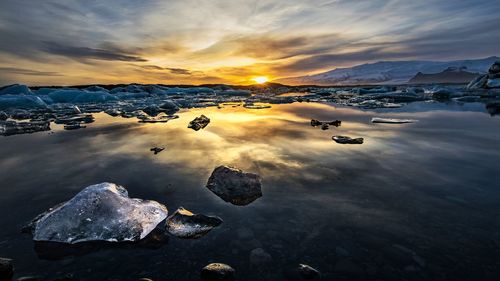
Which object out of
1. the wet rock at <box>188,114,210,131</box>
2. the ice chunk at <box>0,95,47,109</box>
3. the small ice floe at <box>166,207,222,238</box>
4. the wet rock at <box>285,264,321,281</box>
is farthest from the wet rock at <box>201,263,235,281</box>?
the ice chunk at <box>0,95,47,109</box>

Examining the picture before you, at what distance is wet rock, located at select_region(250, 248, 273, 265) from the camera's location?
1813mm

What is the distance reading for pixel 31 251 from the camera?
6.42 ft

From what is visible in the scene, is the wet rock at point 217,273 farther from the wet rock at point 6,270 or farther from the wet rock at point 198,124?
the wet rock at point 198,124

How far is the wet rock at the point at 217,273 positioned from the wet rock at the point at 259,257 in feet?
0.63

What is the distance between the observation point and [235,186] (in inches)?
118

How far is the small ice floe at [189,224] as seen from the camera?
2.17 meters

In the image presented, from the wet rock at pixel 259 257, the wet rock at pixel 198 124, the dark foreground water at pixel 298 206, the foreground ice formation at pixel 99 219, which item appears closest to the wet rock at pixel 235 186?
the dark foreground water at pixel 298 206

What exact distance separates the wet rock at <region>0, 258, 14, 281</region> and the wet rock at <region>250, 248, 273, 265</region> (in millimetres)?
1559

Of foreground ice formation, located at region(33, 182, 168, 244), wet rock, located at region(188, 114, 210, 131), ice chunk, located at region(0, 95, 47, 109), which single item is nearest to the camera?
A: foreground ice formation, located at region(33, 182, 168, 244)

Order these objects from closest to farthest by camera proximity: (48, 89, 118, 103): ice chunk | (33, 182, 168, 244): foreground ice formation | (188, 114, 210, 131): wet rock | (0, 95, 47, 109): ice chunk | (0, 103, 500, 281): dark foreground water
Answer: (0, 103, 500, 281): dark foreground water → (33, 182, 168, 244): foreground ice formation → (188, 114, 210, 131): wet rock → (0, 95, 47, 109): ice chunk → (48, 89, 118, 103): ice chunk

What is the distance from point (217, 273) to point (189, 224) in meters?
0.69

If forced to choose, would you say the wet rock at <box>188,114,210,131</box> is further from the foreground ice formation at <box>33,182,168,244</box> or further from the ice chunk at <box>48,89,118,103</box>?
the ice chunk at <box>48,89,118,103</box>

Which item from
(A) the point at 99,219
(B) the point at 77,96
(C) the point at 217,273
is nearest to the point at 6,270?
(A) the point at 99,219

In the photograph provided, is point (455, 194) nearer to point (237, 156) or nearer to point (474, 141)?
point (237, 156)
